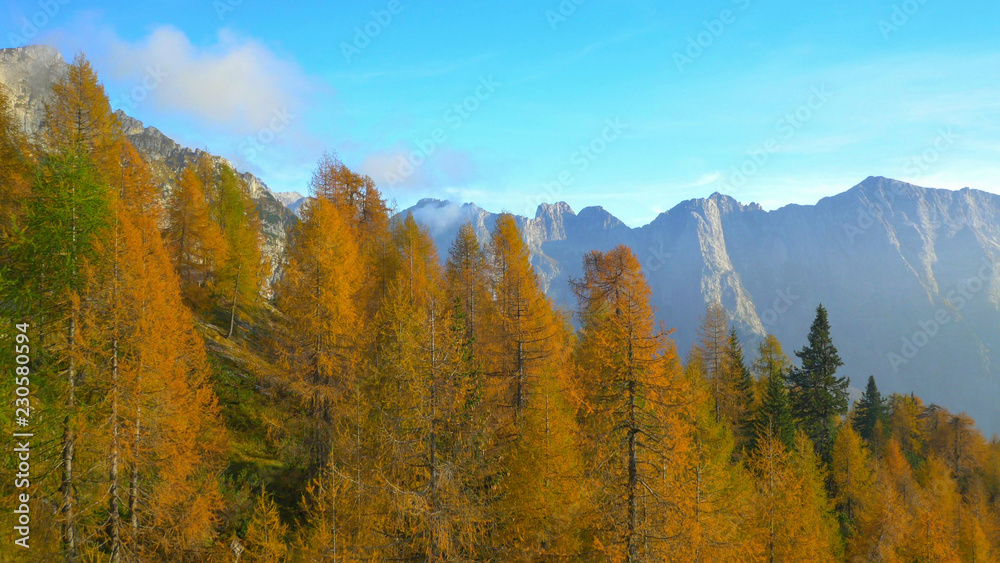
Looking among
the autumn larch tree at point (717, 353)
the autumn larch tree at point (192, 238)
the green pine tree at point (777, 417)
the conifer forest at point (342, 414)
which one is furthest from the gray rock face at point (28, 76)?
the green pine tree at point (777, 417)

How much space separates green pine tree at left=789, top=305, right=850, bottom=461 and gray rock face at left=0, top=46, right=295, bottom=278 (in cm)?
9350

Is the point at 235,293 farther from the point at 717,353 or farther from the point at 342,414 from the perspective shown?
the point at 717,353

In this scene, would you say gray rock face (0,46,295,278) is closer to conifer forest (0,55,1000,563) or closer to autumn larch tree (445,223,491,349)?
autumn larch tree (445,223,491,349)

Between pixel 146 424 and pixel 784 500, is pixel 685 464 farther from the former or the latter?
pixel 146 424

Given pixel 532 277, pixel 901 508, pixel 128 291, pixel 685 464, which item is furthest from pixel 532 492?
pixel 901 508

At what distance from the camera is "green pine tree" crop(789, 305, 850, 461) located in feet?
129

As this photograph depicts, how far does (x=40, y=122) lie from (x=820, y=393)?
152 meters

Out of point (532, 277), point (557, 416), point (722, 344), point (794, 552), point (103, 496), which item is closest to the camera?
point (103, 496)

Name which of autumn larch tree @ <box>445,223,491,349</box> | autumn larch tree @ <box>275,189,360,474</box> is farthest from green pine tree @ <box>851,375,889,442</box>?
autumn larch tree @ <box>275,189,360,474</box>

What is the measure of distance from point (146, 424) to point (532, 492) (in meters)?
14.5

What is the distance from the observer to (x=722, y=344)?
134 feet

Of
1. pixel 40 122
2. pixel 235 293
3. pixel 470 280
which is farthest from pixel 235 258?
pixel 40 122

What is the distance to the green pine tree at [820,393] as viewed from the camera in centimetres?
3919

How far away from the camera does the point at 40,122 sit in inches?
4104
